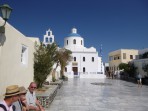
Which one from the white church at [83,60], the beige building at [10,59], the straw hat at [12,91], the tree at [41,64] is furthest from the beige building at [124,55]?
the straw hat at [12,91]

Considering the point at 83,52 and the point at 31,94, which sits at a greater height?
the point at 83,52

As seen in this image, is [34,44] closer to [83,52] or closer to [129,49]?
[83,52]

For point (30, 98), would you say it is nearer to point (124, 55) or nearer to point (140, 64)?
point (140, 64)

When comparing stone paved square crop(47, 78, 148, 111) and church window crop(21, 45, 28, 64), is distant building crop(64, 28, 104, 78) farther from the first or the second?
church window crop(21, 45, 28, 64)

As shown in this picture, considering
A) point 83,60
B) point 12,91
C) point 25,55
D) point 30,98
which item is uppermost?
point 83,60

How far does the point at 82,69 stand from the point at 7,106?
1817 inches

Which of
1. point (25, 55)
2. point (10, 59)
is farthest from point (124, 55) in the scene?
point (10, 59)

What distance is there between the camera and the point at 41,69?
12.9 meters

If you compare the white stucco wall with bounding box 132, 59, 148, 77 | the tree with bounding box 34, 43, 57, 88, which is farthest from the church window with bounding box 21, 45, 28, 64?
the white stucco wall with bounding box 132, 59, 148, 77

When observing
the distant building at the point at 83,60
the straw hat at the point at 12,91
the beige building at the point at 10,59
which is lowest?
the straw hat at the point at 12,91

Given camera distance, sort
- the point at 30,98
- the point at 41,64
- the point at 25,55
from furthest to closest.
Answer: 1. the point at 41,64
2. the point at 25,55
3. the point at 30,98

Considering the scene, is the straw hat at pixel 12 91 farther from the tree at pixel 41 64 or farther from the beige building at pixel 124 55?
the beige building at pixel 124 55

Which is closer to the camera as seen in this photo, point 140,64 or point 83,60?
point 140,64

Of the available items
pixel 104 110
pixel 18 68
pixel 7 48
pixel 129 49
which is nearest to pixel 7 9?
pixel 7 48
